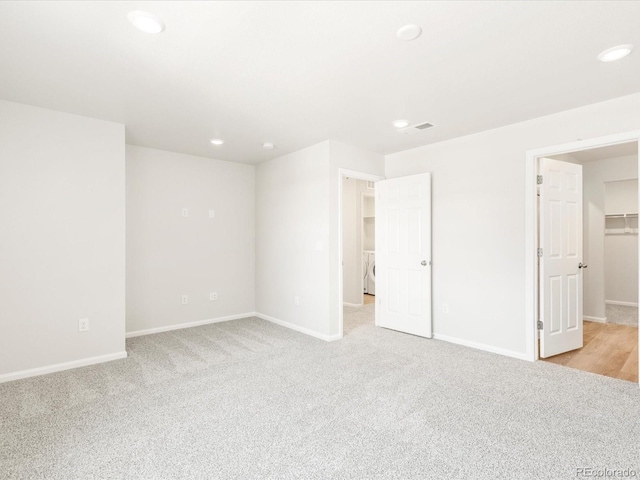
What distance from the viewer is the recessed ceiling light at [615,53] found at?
2.10 meters

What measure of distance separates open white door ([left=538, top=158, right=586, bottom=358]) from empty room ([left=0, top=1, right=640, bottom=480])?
0.03 metres

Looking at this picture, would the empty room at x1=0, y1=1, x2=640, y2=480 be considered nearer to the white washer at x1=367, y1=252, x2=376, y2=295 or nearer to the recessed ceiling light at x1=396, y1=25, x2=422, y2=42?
the recessed ceiling light at x1=396, y1=25, x2=422, y2=42

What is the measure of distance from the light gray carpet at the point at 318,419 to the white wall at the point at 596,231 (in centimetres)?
265

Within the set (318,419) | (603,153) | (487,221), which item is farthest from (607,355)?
(318,419)

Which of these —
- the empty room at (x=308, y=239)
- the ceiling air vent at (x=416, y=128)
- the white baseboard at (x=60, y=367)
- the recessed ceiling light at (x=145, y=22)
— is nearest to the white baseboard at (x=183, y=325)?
the empty room at (x=308, y=239)

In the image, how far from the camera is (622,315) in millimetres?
5285

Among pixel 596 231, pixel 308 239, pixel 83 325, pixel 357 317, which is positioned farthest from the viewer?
pixel 357 317

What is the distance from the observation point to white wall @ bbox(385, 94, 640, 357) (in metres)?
3.27

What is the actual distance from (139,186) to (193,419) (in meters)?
3.20

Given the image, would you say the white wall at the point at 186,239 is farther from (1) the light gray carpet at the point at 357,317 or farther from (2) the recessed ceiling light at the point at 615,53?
(2) the recessed ceiling light at the point at 615,53

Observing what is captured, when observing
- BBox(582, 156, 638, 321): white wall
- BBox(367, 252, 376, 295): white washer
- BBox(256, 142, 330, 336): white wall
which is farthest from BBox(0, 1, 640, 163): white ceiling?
BBox(367, 252, 376, 295): white washer

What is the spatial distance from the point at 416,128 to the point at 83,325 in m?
3.92

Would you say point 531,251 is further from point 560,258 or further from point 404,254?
point 404,254

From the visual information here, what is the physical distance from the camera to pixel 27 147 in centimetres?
305
